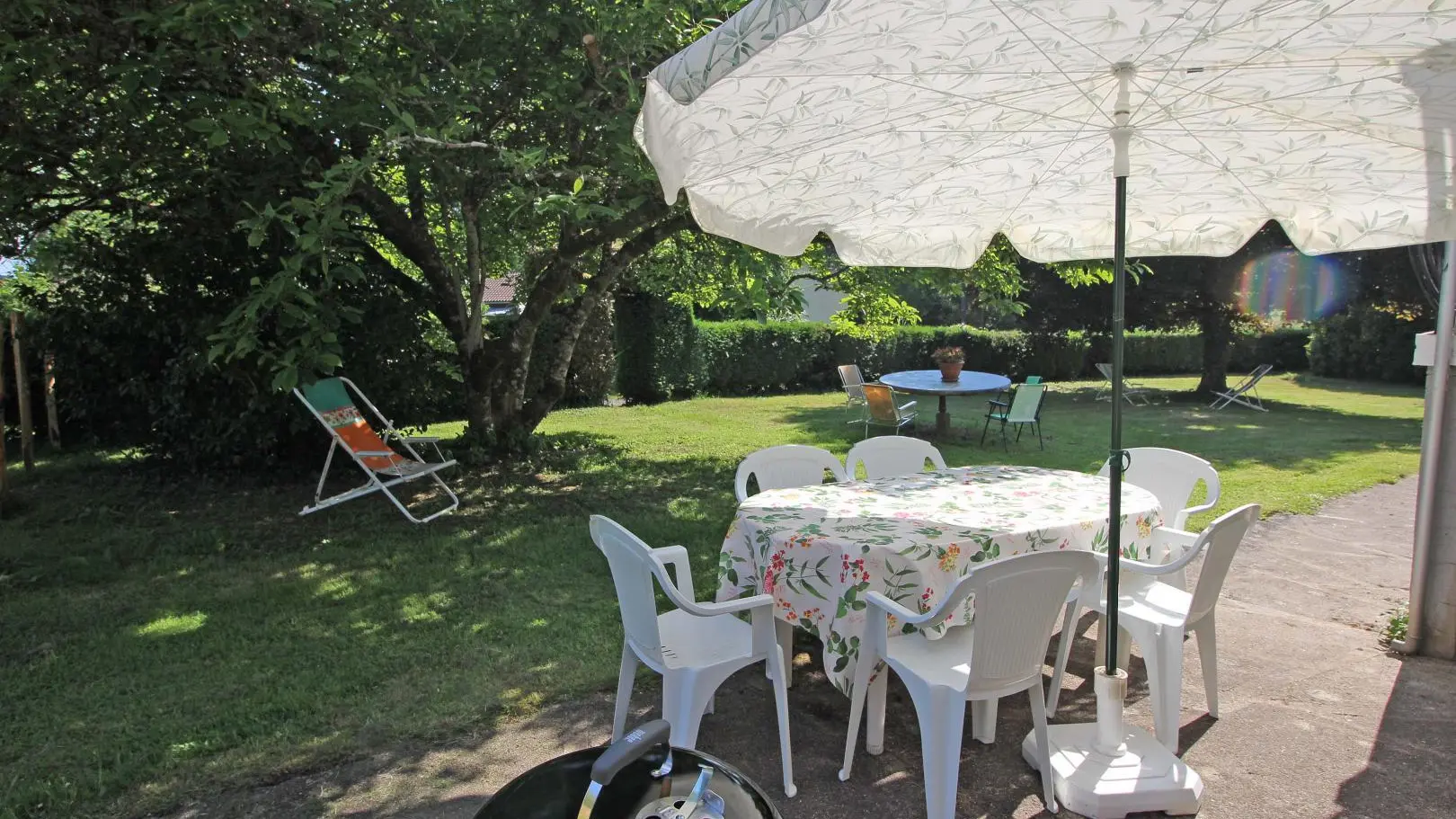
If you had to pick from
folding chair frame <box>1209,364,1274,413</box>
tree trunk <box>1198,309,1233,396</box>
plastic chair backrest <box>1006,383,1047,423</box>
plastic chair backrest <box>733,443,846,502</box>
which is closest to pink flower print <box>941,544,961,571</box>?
plastic chair backrest <box>733,443,846,502</box>

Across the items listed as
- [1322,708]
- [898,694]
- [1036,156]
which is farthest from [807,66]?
[1322,708]

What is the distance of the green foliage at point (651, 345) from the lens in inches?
574

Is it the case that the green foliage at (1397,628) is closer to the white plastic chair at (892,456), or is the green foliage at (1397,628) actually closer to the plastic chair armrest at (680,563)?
the white plastic chair at (892,456)

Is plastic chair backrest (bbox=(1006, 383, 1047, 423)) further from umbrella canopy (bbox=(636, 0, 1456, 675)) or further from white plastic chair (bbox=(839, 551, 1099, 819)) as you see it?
white plastic chair (bbox=(839, 551, 1099, 819))

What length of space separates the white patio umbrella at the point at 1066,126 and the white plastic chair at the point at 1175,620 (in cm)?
34

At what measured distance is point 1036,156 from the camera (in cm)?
309

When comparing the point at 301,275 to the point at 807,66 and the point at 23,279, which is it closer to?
the point at 23,279

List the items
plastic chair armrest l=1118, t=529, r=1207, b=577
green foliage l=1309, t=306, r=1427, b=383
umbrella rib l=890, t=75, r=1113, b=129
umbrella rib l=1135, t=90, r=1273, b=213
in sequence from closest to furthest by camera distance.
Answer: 1. umbrella rib l=890, t=75, r=1113, b=129
2. umbrella rib l=1135, t=90, r=1273, b=213
3. plastic chair armrest l=1118, t=529, r=1207, b=577
4. green foliage l=1309, t=306, r=1427, b=383

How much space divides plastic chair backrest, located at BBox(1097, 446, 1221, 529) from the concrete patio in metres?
0.64

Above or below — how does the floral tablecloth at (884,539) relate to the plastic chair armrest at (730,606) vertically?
above

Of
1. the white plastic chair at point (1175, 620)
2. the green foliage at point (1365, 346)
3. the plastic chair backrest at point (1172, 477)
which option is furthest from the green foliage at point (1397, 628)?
the green foliage at point (1365, 346)

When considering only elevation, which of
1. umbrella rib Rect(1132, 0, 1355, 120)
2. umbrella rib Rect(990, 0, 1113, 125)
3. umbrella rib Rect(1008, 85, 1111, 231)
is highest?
umbrella rib Rect(990, 0, 1113, 125)

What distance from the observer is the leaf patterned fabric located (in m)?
1.98

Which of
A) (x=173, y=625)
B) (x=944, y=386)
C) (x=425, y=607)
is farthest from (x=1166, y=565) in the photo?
(x=944, y=386)
